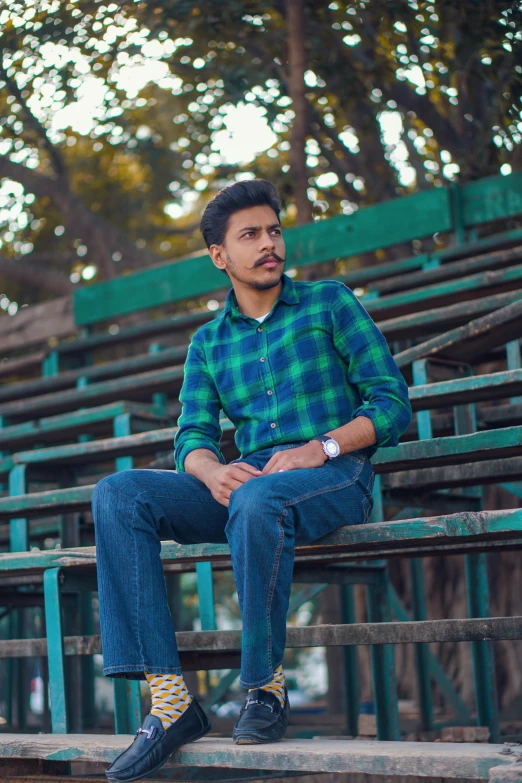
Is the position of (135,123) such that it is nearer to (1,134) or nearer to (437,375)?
(1,134)

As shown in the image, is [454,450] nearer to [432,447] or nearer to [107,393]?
[432,447]

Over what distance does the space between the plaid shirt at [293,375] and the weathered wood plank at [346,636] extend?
455 millimetres

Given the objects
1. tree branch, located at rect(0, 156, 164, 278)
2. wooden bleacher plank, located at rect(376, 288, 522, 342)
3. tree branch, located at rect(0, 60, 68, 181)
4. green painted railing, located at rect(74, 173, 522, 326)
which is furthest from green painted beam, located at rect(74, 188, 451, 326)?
tree branch, located at rect(0, 156, 164, 278)

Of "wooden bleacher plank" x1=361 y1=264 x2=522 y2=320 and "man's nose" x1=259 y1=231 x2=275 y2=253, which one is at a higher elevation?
"wooden bleacher plank" x1=361 y1=264 x2=522 y2=320

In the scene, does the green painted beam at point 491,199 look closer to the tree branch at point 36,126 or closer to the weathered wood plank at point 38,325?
the weathered wood plank at point 38,325

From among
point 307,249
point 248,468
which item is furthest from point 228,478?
point 307,249

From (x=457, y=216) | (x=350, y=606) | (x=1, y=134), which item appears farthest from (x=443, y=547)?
(x=1, y=134)

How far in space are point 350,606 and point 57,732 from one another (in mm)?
1741

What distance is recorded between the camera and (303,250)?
6.32m

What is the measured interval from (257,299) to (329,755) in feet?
4.21

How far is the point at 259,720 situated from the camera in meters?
2.26

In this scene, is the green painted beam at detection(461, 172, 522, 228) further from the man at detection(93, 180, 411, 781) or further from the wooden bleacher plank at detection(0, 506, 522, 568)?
the man at detection(93, 180, 411, 781)

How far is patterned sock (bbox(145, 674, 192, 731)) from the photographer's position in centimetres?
235

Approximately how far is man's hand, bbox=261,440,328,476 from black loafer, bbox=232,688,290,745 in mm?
519
